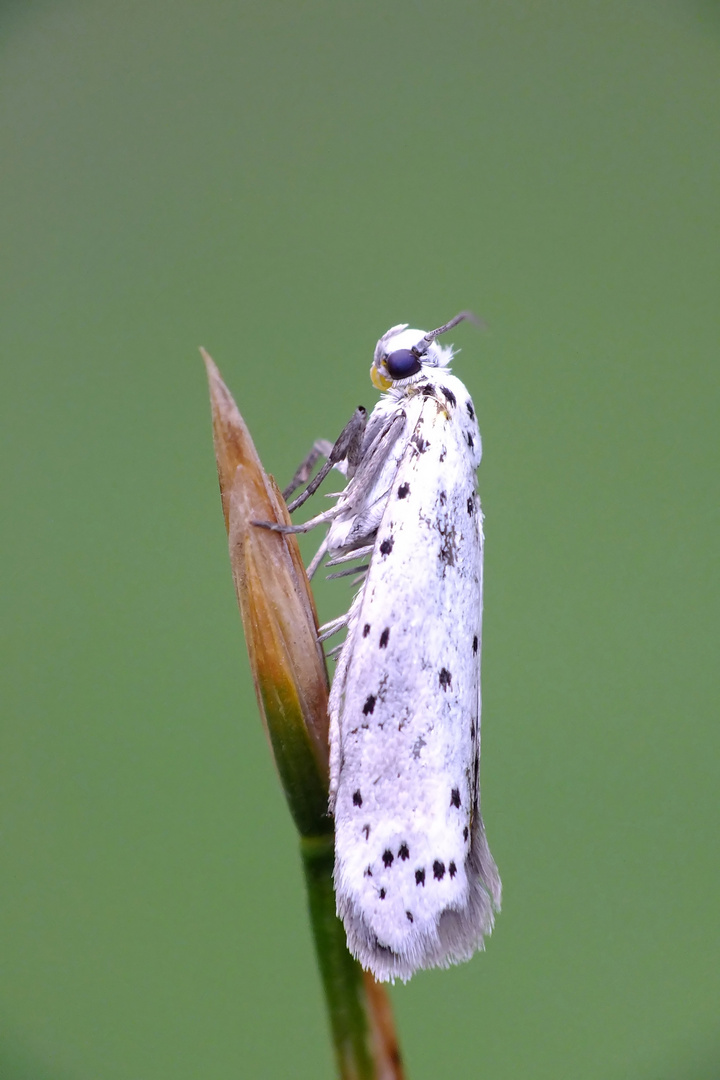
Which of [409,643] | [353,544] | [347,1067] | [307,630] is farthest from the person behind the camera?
[353,544]

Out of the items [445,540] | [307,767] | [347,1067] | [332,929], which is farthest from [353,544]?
[347,1067]

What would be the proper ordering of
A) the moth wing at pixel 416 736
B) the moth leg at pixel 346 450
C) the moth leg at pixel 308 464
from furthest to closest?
1. the moth leg at pixel 308 464
2. the moth leg at pixel 346 450
3. the moth wing at pixel 416 736

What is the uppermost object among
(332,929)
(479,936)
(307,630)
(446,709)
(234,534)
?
(234,534)

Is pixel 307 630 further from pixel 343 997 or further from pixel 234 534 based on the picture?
pixel 343 997

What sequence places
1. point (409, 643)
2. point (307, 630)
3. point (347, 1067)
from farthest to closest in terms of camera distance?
point (409, 643) < point (307, 630) < point (347, 1067)

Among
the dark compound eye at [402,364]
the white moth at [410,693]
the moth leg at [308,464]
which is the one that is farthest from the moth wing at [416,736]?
the moth leg at [308,464]

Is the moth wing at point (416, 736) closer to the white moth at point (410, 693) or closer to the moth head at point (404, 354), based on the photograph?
the white moth at point (410, 693)

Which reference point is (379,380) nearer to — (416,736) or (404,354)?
(404,354)
